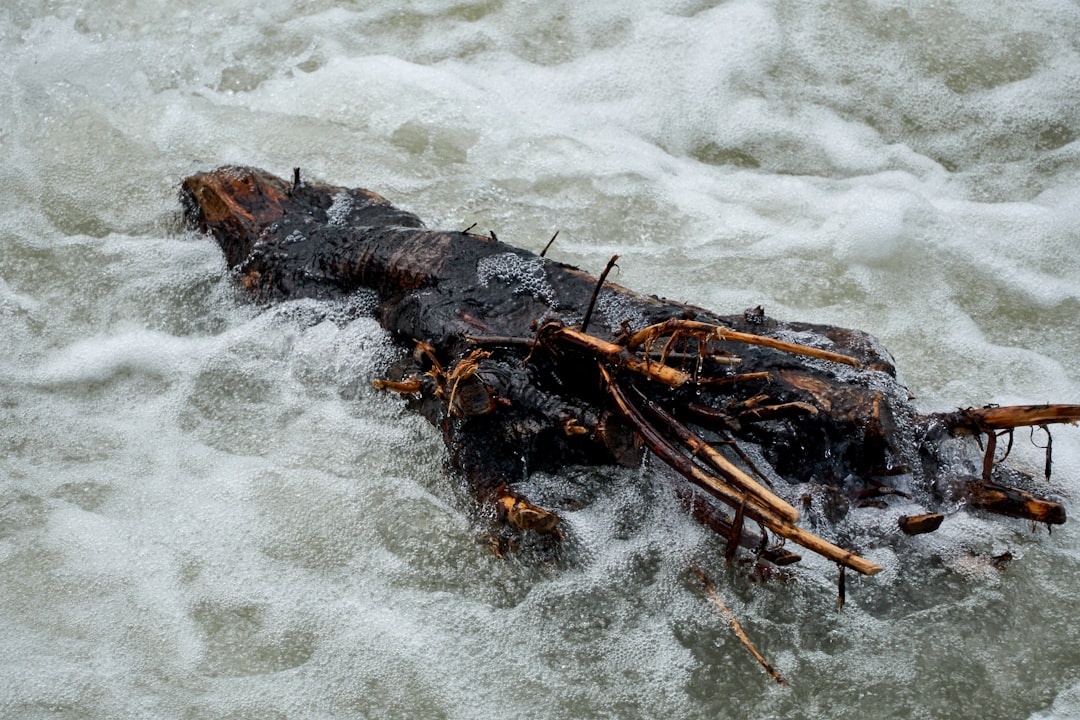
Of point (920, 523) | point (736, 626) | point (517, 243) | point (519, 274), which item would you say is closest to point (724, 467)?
point (736, 626)

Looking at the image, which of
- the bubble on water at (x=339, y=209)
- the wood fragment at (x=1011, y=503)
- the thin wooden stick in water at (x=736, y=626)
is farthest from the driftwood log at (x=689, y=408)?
the bubble on water at (x=339, y=209)

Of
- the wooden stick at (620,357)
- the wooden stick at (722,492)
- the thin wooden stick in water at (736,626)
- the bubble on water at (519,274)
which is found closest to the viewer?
the wooden stick at (722,492)

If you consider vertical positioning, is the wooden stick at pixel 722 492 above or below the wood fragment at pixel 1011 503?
above

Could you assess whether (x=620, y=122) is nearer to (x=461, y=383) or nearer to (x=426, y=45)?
(x=426, y=45)

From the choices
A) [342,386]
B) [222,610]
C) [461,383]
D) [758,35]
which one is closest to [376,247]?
[342,386]

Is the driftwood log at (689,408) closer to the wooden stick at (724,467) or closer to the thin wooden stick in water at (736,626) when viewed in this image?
the wooden stick at (724,467)

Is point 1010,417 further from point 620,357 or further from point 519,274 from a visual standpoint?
point 519,274

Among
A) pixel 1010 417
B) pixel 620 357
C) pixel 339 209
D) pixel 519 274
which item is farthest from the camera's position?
pixel 339 209
